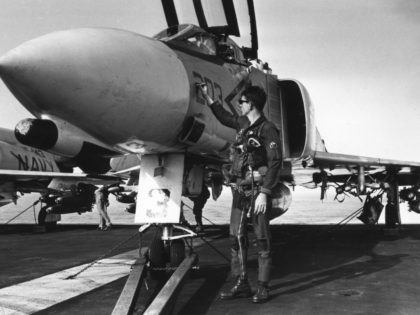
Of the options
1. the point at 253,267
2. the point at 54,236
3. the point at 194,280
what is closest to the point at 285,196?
the point at 253,267

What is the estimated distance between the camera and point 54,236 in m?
11.6

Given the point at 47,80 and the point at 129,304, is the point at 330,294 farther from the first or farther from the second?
the point at 47,80

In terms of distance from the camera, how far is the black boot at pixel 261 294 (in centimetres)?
396

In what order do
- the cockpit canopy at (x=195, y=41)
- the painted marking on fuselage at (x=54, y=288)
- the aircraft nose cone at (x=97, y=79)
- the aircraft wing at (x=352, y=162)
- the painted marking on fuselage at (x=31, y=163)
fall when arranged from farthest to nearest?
the painted marking on fuselage at (x=31, y=163) < the aircraft wing at (x=352, y=162) < the cockpit canopy at (x=195, y=41) < the painted marking on fuselage at (x=54, y=288) < the aircraft nose cone at (x=97, y=79)

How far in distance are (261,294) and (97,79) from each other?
222 cm

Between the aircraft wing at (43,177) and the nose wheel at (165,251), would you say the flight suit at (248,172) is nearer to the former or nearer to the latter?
the nose wheel at (165,251)

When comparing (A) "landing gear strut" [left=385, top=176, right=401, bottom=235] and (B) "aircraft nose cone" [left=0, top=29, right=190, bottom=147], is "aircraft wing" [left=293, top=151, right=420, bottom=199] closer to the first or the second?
(A) "landing gear strut" [left=385, top=176, right=401, bottom=235]

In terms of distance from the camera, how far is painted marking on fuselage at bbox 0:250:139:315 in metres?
4.18

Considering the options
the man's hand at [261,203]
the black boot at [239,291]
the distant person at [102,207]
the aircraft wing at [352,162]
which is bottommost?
the distant person at [102,207]

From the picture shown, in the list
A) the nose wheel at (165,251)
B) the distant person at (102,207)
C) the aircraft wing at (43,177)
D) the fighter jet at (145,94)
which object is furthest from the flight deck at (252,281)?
the distant person at (102,207)

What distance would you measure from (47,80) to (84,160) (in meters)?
1.26

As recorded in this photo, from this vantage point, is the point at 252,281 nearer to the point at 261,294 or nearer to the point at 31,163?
the point at 261,294

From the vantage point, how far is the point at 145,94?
335 cm

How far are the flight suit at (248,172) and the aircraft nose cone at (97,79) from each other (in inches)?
31.7
